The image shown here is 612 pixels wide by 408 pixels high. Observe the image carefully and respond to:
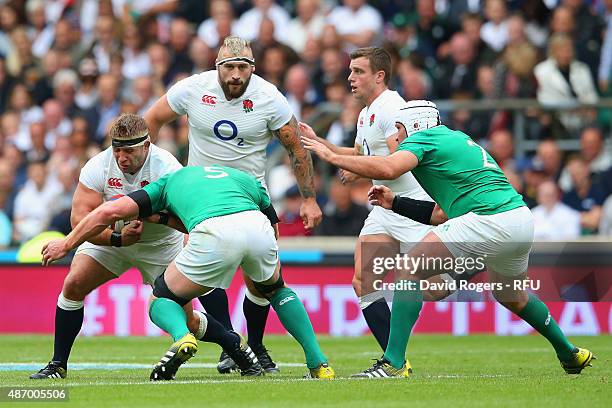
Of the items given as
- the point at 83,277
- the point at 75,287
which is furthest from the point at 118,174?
the point at 75,287

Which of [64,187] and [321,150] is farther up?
[321,150]

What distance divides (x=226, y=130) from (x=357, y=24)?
847cm

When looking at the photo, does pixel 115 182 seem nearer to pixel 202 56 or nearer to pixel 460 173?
pixel 460 173

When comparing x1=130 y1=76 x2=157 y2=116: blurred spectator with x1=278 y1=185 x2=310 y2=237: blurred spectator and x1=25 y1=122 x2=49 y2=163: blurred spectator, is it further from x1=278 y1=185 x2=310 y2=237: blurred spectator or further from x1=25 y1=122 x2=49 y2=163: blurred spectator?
x1=278 y1=185 x2=310 y2=237: blurred spectator

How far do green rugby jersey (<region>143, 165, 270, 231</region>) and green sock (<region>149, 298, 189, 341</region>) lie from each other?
1.85ft

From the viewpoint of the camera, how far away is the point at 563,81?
17.1 metres

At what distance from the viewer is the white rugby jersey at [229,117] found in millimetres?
10789

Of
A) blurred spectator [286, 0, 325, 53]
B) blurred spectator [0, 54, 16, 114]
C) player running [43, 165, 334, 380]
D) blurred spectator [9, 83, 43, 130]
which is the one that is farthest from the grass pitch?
blurred spectator [0, 54, 16, 114]

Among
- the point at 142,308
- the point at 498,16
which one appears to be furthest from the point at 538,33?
the point at 142,308

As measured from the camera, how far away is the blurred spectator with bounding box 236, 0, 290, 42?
63.7ft

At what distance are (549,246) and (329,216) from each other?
9.95ft

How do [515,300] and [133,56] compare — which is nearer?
[515,300]

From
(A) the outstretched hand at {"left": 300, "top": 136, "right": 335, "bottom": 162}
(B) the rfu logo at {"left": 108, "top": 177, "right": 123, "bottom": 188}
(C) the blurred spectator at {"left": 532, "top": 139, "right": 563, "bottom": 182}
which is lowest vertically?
(C) the blurred spectator at {"left": 532, "top": 139, "right": 563, "bottom": 182}

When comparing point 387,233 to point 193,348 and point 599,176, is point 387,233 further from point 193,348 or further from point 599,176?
point 599,176
